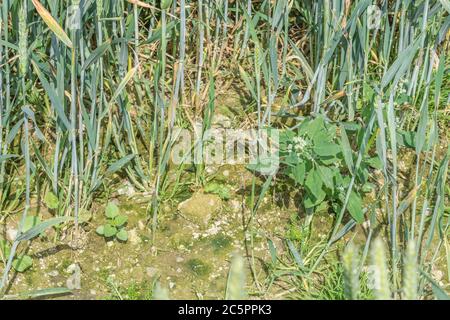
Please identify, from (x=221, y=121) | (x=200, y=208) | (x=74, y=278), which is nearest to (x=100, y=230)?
(x=74, y=278)

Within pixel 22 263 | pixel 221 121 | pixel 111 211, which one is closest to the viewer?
pixel 22 263

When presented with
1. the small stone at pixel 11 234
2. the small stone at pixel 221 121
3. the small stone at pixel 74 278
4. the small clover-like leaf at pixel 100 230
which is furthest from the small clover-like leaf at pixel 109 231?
the small stone at pixel 221 121

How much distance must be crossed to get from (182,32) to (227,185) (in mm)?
462

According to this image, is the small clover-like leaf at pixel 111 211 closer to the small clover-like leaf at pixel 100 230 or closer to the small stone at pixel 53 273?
the small clover-like leaf at pixel 100 230

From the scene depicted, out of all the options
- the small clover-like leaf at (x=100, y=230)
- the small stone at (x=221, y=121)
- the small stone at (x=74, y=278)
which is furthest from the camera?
the small stone at (x=221, y=121)

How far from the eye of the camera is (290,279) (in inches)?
79.7

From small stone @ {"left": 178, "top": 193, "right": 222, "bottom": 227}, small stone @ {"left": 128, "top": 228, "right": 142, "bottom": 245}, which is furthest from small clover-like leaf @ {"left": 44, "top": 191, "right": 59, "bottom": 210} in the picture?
small stone @ {"left": 178, "top": 193, "right": 222, "bottom": 227}

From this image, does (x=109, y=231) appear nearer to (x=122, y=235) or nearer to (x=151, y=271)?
(x=122, y=235)

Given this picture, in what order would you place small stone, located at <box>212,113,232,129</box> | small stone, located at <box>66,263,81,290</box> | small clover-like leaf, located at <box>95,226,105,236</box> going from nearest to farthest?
small stone, located at <box>66,263,81,290</box> → small clover-like leaf, located at <box>95,226,105,236</box> → small stone, located at <box>212,113,232,129</box>

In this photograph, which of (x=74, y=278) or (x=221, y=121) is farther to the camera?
(x=221, y=121)

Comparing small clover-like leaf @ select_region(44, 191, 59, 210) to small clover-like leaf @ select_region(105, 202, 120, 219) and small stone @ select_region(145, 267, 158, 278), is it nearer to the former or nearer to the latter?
small clover-like leaf @ select_region(105, 202, 120, 219)

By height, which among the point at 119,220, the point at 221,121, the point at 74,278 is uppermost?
the point at 221,121

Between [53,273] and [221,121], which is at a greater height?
[221,121]
